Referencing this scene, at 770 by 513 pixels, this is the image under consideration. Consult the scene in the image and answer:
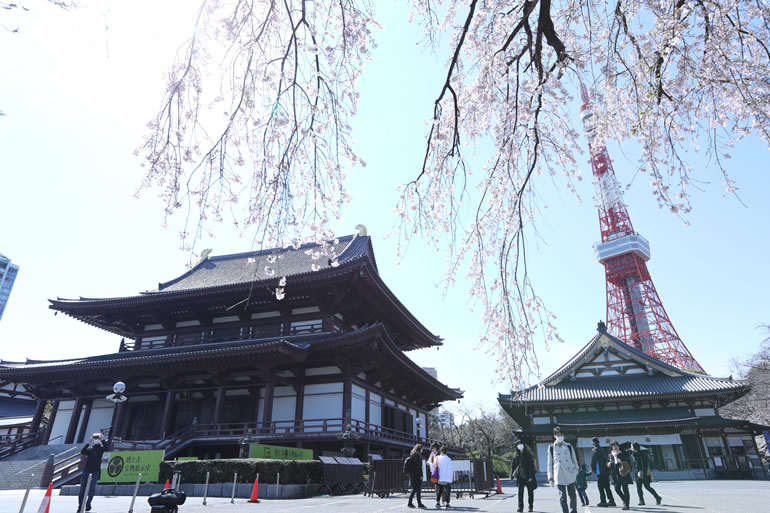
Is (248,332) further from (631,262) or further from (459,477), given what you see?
(631,262)

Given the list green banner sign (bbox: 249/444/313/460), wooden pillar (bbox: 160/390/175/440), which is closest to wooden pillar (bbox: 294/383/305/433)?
green banner sign (bbox: 249/444/313/460)

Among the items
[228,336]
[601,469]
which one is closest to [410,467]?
[601,469]

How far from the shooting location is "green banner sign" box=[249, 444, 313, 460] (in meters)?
12.9

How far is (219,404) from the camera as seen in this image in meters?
17.4

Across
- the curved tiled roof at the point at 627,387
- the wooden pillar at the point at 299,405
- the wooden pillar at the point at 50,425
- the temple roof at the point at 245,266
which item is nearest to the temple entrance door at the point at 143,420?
the wooden pillar at the point at 50,425

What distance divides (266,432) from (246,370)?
99.2 inches

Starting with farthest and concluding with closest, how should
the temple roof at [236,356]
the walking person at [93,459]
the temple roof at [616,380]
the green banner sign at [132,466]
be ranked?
the temple roof at [616,380]
the temple roof at [236,356]
the green banner sign at [132,466]
the walking person at [93,459]

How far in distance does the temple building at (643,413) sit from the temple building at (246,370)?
7.70 meters

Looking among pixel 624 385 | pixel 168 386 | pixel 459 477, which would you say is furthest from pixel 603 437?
pixel 168 386

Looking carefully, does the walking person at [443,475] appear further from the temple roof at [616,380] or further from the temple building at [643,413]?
the temple roof at [616,380]

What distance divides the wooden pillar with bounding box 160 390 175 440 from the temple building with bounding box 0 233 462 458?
41mm

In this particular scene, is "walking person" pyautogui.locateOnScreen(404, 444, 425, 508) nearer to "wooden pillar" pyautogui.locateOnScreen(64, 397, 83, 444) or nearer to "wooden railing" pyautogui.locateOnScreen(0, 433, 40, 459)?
"wooden pillar" pyautogui.locateOnScreen(64, 397, 83, 444)

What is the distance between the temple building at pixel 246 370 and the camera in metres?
16.6

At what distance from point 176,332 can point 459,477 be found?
14.9 metres
